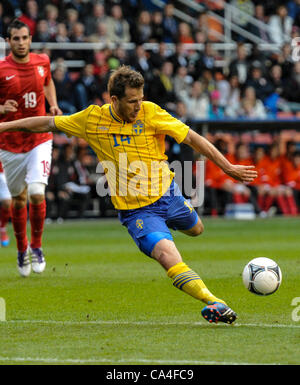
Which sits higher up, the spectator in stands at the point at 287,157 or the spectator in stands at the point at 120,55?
the spectator in stands at the point at 120,55

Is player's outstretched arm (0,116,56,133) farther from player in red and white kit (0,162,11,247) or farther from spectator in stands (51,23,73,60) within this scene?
spectator in stands (51,23,73,60)

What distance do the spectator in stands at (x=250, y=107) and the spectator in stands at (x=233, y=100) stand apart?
133 millimetres

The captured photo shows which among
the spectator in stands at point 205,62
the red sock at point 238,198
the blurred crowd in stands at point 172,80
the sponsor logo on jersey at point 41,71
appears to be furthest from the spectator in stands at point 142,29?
the sponsor logo on jersey at point 41,71

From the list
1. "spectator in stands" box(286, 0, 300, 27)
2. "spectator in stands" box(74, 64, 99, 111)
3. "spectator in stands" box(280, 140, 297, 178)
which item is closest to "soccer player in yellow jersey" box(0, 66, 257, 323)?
"spectator in stands" box(74, 64, 99, 111)

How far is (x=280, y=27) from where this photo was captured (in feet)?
82.2

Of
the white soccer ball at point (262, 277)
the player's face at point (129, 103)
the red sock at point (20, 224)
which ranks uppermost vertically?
the player's face at point (129, 103)

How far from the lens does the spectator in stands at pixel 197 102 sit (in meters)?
20.9

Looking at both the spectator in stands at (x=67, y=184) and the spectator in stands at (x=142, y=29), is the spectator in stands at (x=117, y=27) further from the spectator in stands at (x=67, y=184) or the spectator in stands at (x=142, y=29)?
the spectator in stands at (x=67, y=184)

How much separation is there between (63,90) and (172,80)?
10.1 feet

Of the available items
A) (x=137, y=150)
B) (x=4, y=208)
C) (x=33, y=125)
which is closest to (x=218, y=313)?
(x=137, y=150)

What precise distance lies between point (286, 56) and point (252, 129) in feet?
8.32

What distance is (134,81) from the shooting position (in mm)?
6621

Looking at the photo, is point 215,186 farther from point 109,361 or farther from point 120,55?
point 109,361
